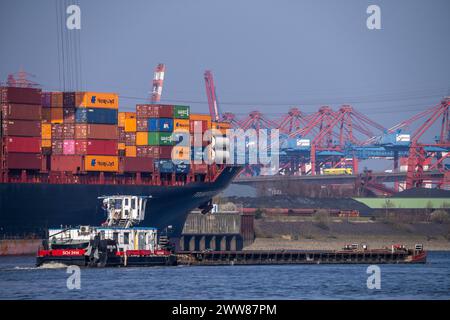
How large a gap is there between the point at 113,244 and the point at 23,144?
26.8m

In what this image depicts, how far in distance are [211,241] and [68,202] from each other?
2357 centimetres

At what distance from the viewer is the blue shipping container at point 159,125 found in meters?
126

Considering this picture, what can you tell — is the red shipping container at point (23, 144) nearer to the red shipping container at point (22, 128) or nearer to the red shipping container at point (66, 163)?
the red shipping container at point (22, 128)

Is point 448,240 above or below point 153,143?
below

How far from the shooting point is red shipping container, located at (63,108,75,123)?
119750 millimetres

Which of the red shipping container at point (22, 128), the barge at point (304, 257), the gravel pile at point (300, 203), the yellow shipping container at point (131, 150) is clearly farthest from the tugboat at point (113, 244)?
the gravel pile at point (300, 203)

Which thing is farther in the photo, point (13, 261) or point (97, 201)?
point (97, 201)

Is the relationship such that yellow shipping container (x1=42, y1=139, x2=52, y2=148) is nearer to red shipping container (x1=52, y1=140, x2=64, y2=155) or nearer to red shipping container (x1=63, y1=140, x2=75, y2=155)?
red shipping container (x1=52, y1=140, x2=64, y2=155)

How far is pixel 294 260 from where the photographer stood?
351 ft

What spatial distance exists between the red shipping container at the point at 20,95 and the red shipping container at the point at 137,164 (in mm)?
13101

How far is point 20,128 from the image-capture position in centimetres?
11525

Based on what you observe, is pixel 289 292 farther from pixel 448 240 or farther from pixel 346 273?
pixel 448 240

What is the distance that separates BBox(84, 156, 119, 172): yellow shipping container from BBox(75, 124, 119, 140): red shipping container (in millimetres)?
2234
